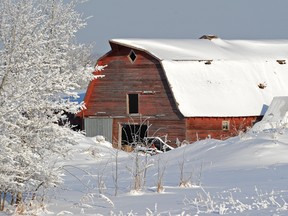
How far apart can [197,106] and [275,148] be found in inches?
635

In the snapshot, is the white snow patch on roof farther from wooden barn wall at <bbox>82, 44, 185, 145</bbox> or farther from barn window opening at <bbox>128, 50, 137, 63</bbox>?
barn window opening at <bbox>128, 50, 137, 63</bbox>

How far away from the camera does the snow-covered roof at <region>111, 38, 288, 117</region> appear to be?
29.6 metres

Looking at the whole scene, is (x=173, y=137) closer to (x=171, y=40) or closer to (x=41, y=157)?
(x=171, y=40)

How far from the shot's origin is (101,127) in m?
31.4

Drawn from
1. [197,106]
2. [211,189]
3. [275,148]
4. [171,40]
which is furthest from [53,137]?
[171,40]

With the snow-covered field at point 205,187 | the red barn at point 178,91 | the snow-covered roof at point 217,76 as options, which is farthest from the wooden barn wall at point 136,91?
the snow-covered field at point 205,187

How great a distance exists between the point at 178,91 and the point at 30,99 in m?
20.4

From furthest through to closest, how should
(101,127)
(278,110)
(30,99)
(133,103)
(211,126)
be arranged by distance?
(101,127) → (133,103) → (211,126) → (278,110) → (30,99)

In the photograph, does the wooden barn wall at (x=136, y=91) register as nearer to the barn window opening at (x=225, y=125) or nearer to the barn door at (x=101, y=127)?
the barn door at (x=101, y=127)

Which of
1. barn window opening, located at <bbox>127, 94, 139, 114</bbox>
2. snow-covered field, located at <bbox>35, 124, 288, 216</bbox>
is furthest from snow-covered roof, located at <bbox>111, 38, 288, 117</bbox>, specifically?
snow-covered field, located at <bbox>35, 124, 288, 216</bbox>

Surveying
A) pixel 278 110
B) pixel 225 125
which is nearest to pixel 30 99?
pixel 278 110

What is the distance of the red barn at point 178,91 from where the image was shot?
29562 millimetres

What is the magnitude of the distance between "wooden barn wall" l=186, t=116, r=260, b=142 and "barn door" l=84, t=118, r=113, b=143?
3945mm

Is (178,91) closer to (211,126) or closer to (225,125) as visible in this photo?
(211,126)
